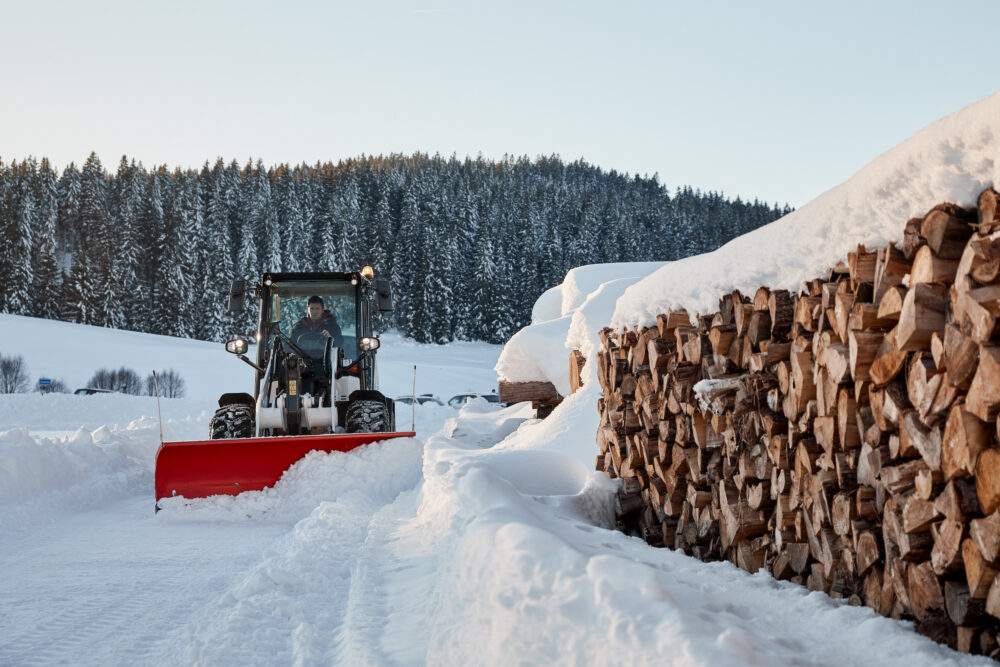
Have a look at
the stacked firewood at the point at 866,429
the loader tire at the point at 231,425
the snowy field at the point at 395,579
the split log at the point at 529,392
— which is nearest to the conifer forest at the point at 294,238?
the split log at the point at 529,392

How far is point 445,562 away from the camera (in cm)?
372

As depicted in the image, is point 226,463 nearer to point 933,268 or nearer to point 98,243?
point 933,268

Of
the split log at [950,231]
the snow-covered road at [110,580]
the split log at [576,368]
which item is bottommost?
the snow-covered road at [110,580]

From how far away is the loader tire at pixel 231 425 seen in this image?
7789 millimetres

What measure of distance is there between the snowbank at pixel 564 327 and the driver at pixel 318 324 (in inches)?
102

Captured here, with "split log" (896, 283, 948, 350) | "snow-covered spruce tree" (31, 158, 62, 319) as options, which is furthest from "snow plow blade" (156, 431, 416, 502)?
"snow-covered spruce tree" (31, 158, 62, 319)

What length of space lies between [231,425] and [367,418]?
136 cm

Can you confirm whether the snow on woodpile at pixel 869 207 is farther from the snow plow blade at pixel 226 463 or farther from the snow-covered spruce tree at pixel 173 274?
the snow-covered spruce tree at pixel 173 274

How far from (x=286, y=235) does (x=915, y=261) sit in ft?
237

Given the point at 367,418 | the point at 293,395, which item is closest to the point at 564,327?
the point at 367,418

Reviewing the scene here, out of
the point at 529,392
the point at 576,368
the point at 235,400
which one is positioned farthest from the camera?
the point at 529,392

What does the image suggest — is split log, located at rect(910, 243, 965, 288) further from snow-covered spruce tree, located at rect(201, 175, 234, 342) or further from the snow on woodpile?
snow-covered spruce tree, located at rect(201, 175, 234, 342)

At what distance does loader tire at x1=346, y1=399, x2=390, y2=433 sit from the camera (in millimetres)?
8062

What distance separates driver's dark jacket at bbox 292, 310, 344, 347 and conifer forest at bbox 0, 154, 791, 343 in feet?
149
